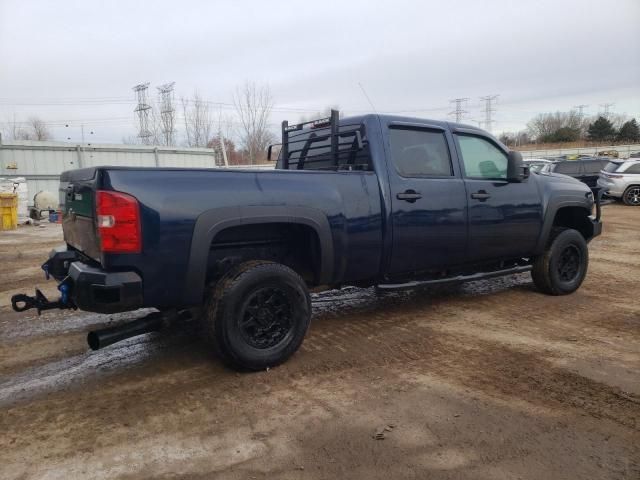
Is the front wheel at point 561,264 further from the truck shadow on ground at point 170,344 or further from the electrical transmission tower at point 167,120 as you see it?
the electrical transmission tower at point 167,120

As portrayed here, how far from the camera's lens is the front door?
497cm

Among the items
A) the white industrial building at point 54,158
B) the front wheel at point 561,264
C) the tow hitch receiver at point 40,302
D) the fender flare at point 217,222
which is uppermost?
the white industrial building at point 54,158

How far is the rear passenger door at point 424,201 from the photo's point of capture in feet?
14.4

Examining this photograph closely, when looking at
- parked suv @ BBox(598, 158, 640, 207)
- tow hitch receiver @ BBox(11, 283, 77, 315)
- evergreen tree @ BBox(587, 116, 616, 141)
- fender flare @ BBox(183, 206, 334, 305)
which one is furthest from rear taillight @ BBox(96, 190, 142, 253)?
evergreen tree @ BBox(587, 116, 616, 141)

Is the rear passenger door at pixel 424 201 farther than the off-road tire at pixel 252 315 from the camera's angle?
Yes

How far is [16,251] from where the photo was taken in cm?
1029

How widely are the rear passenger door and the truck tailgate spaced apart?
2.39 m

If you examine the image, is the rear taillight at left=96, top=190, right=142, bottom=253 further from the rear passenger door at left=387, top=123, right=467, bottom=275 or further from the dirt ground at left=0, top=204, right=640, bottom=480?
the rear passenger door at left=387, top=123, right=467, bottom=275

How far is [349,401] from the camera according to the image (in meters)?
3.25

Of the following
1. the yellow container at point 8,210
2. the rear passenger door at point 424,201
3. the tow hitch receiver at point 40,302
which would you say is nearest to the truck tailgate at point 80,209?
the tow hitch receiver at point 40,302

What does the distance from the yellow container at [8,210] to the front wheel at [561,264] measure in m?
14.5

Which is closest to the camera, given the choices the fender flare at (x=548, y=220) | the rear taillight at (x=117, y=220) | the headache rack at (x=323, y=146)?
the rear taillight at (x=117, y=220)

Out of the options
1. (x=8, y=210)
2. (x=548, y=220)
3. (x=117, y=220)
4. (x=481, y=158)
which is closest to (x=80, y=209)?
A: (x=117, y=220)

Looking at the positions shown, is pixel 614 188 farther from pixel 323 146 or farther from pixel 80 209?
pixel 80 209
